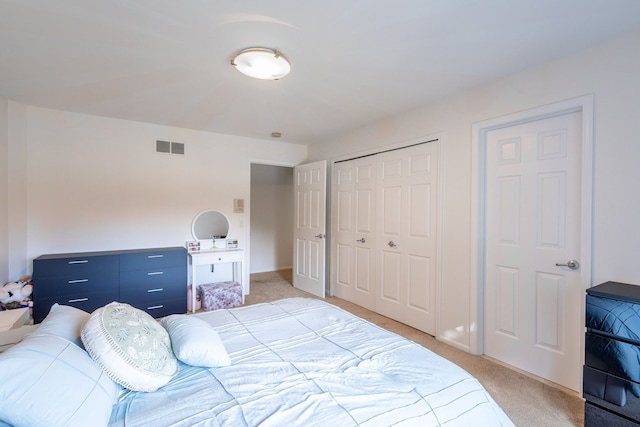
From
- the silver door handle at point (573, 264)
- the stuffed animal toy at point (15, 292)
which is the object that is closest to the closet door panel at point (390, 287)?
the silver door handle at point (573, 264)

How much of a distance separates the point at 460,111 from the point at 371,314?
245 centimetres

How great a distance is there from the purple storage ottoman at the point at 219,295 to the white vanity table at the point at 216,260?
0.41 feet

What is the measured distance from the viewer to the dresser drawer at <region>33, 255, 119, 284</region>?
2910mm

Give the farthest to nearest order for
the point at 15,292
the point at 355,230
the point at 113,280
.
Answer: the point at 355,230
the point at 113,280
the point at 15,292

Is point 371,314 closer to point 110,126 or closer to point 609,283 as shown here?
point 609,283

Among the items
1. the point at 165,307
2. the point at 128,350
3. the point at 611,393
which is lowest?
the point at 165,307

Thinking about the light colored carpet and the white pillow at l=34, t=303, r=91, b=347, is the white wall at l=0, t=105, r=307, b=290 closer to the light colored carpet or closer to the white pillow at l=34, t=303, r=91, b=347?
the white pillow at l=34, t=303, r=91, b=347

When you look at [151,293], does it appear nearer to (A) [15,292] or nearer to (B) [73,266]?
(B) [73,266]

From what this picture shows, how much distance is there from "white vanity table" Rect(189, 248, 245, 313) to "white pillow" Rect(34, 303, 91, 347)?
234 cm

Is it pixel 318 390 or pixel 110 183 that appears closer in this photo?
pixel 318 390

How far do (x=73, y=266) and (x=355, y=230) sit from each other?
319 centimetres

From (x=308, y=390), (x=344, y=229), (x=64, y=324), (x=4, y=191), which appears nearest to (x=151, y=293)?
(x=4, y=191)

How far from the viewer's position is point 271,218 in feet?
20.9

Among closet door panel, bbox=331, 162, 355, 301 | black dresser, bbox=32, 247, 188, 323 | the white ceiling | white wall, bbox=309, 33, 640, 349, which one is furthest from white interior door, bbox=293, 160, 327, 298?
black dresser, bbox=32, 247, 188, 323
